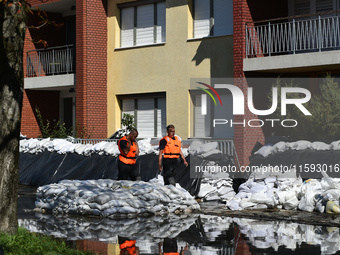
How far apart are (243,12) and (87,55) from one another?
7.51 meters

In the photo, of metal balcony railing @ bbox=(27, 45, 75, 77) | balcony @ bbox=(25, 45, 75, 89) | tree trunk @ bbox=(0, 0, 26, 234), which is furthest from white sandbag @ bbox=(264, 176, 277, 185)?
metal balcony railing @ bbox=(27, 45, 75, 77)

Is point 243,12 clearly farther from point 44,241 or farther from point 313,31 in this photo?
point 44,241

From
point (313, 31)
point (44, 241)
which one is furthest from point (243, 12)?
point (44, 241)

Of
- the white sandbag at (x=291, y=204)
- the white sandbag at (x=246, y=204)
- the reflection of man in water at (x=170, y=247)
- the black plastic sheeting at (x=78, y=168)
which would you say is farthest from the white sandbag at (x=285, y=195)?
the reflection of man in water at (x=170, y=247)

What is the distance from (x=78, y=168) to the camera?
2114 cm

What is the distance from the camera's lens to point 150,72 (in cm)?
2594

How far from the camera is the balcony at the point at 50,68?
28.6m

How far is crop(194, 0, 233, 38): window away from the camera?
23609 mm

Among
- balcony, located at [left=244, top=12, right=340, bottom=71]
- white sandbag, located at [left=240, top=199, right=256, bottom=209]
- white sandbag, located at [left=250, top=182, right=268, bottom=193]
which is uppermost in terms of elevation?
balcony, located at [left=244, top=12, right=340, bottom=71]

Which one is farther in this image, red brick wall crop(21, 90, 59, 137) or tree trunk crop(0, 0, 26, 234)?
red brick wall crop(21, 90, 59, 137)

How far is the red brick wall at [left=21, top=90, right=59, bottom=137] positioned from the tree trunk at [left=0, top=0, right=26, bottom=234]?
20602mm

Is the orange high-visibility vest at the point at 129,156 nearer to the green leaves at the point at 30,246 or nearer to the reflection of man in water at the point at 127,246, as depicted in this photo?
the reflection of man in water at the point at 127,246

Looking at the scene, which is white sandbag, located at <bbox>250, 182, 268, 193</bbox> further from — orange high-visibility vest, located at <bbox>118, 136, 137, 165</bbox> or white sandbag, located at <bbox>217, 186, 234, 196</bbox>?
orange high-visibility vest, located at <bbox>118, 136, 137, 165</bbox>

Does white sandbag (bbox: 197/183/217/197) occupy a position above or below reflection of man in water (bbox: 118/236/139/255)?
above
